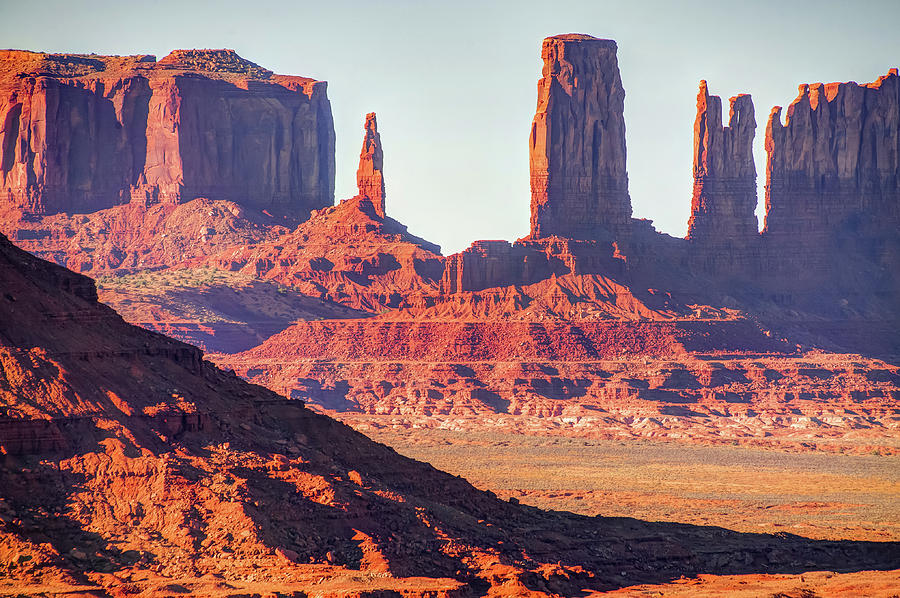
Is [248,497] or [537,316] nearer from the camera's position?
[248,497]

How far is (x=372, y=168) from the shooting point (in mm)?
182375

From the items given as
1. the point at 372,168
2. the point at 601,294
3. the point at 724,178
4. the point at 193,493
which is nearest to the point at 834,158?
the point at 724,178

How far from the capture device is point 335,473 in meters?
60.2

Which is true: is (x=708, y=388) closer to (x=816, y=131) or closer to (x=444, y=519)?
(x=816, y=131)

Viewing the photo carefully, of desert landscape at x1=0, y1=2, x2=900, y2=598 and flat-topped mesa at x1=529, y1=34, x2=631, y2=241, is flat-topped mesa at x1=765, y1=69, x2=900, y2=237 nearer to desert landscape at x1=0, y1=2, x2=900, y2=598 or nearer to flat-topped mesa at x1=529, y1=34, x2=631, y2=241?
desert landscape at x1=0, y1=2, x2=900, y2=598

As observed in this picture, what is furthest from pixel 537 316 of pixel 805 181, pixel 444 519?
pixel 444 519

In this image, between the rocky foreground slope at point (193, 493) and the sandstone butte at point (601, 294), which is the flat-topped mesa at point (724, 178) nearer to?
the sandstone butte at point (601, 294)

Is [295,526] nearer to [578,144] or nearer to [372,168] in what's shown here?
[578,144]

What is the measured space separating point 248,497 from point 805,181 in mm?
129307

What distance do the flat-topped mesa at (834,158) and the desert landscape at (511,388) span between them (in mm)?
252

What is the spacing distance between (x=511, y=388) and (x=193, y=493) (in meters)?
84.4

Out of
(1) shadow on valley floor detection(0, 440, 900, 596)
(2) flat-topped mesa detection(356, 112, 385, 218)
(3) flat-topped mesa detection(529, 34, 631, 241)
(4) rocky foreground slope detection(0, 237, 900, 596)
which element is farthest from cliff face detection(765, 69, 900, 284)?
(4) rocky foreground slope detection(0, 237, 900, 596)

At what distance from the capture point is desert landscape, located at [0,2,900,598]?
181 feet

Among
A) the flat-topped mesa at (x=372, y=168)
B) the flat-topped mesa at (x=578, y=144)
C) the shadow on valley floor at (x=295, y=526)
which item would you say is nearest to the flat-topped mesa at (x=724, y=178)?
the flat-topped mesa at (x=578, y=144)
